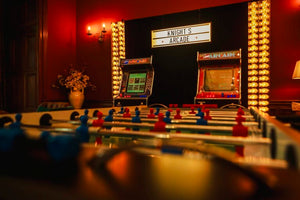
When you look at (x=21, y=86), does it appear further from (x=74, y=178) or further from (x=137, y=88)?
(x=74, y=178)

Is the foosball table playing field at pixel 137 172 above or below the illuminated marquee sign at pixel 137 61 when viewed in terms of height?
below

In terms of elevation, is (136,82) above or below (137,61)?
below

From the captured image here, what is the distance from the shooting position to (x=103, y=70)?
5.49 metres

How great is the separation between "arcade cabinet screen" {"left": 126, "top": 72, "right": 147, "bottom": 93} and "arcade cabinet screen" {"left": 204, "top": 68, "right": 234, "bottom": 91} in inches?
48.4

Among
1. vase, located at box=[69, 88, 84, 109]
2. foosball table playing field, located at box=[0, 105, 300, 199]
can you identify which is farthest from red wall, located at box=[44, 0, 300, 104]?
foosball table playing field, located at box=[0, 105, 300, 199]

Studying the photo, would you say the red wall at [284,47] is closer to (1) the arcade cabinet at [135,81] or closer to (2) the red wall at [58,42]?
(1) the arcade cabinet at [135,81]

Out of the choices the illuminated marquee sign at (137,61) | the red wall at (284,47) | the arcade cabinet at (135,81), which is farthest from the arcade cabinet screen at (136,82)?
the red wall at (284,47)

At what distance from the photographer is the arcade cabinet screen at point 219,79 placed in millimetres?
3783

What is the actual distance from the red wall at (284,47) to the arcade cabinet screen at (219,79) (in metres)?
0.80

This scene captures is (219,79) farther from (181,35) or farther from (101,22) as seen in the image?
(101,22)

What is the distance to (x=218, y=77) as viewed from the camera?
3.91 m

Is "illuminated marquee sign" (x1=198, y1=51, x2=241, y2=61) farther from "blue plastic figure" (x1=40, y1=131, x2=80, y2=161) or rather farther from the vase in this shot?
"blue plastic figure" (x1=40, y1=131, x2=80, y2=161)

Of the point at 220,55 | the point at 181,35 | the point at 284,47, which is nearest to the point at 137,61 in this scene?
the point at 181,35

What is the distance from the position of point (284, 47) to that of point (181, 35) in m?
1.81
